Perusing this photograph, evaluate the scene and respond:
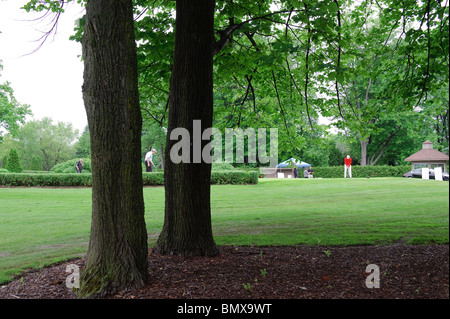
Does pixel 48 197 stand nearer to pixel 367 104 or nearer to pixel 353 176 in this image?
pixel 367 104

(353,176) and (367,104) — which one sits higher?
(367,104)

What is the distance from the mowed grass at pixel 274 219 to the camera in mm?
6695

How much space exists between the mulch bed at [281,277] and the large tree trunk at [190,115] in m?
0.35

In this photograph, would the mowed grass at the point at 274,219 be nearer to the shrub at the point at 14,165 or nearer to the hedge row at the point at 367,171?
the hedge row at the point at 367,171

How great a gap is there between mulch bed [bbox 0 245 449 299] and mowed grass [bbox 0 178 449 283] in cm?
57

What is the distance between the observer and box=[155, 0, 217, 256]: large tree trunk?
17.8 feet

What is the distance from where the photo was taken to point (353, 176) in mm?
20438

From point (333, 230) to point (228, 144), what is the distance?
76.0 ft

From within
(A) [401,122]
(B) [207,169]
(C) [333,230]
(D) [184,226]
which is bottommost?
(C) [333,230]

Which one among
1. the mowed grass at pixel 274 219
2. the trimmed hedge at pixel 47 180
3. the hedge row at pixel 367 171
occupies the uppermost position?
the hedge row at pixel 367 171

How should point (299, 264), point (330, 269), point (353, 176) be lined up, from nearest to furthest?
point (330, 269) → point (299, 264) → point (353, 176)

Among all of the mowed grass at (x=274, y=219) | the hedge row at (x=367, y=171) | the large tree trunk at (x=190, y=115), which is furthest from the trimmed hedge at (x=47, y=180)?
the large tree trunk at (x=190, y=115)

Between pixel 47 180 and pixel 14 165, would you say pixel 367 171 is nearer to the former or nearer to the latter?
pixel 47 180
